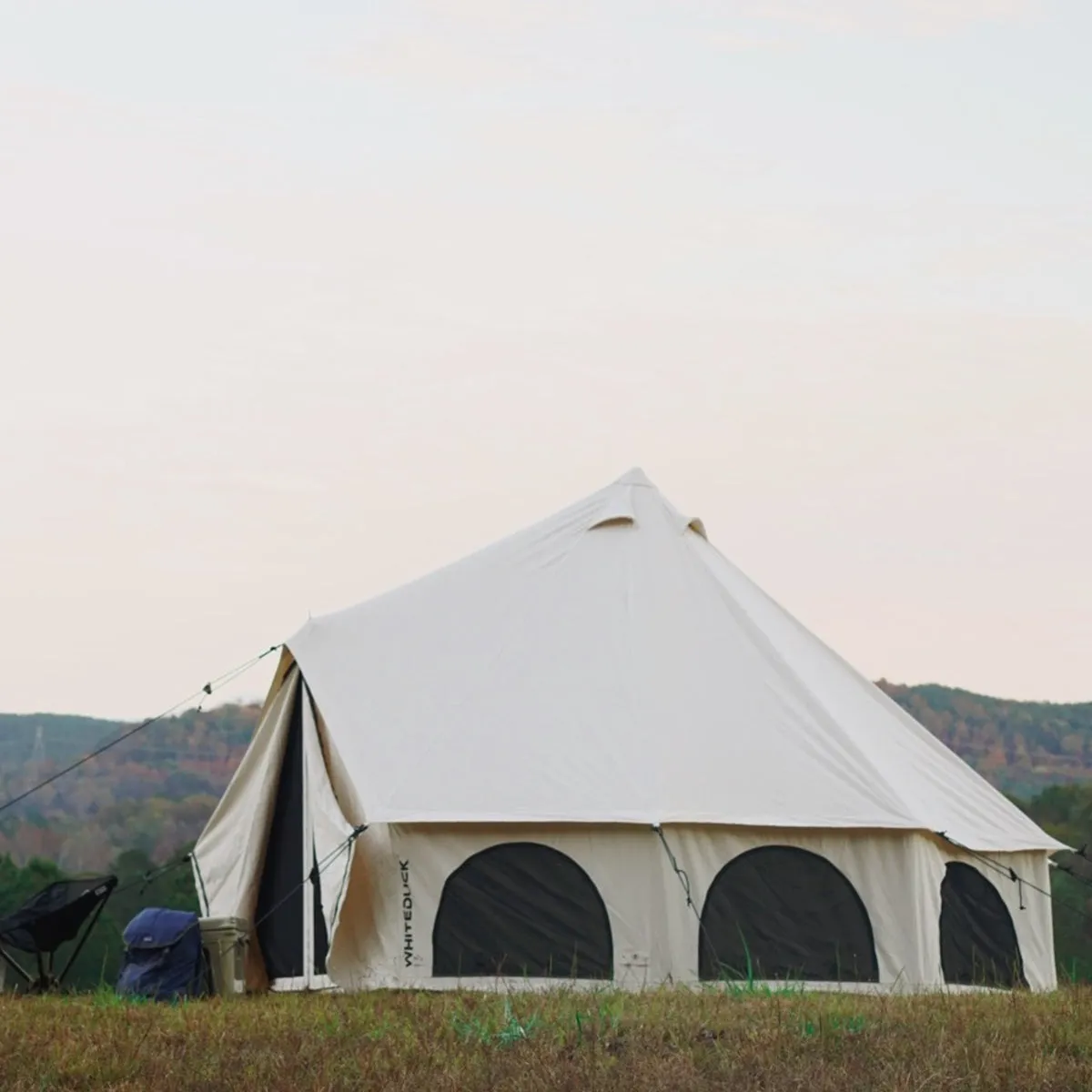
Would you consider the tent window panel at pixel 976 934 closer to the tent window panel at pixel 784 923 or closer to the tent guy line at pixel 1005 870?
the tent guy line at pixel 1005 870

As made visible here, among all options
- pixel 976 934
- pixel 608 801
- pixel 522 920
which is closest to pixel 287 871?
pixel 522 920

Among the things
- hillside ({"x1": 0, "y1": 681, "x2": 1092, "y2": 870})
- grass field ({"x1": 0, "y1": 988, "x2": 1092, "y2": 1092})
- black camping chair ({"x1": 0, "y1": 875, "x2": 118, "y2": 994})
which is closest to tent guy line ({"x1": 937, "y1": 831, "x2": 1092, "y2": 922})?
grass field ({"x1": 0, "y1": 988, "x2": 1092, "y2": 1092})

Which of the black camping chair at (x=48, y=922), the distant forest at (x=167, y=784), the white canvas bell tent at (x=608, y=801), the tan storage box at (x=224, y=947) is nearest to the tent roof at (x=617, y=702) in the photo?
the white canvas bell tent at (x=608, y=801)

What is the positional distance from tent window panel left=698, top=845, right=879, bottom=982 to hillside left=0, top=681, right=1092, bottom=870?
2718cm

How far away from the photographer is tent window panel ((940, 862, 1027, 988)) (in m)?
11.2

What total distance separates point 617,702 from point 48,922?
384 centimetres

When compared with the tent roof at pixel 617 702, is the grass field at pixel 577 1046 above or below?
below

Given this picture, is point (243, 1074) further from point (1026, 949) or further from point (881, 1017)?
point (1026, 949)

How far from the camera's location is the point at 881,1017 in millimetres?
7070

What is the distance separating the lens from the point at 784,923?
34.9ft

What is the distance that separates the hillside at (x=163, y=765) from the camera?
4197 cm

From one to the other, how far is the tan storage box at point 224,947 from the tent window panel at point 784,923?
294cm

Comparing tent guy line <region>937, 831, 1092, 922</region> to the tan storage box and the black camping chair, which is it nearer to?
the tan storage box

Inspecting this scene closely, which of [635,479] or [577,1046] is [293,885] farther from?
[577,1046]
